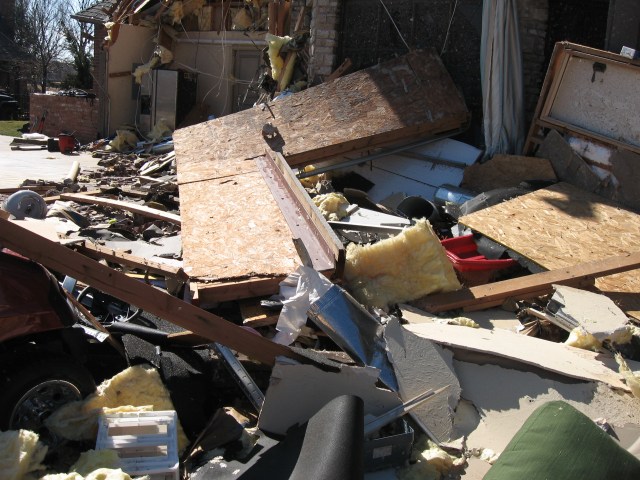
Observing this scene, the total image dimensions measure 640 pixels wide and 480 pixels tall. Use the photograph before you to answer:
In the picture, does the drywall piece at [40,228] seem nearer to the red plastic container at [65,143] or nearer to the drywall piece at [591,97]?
the drywall piece at [591,97]

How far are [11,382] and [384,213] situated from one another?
15.3ft

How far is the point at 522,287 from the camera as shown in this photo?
5.47m

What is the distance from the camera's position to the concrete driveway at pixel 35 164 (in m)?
11.5

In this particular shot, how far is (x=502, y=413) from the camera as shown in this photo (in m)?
4.04

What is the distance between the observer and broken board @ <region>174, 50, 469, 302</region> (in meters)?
6.25

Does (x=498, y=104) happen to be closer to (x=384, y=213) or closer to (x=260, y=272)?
(x=384, y=213)

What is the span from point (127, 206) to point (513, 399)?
577 cm

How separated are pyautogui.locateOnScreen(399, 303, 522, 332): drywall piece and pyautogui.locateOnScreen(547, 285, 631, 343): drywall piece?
1.15 ft

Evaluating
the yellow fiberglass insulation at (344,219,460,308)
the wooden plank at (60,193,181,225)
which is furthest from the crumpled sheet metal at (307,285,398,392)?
the wooden plank at (60,193,181,225)

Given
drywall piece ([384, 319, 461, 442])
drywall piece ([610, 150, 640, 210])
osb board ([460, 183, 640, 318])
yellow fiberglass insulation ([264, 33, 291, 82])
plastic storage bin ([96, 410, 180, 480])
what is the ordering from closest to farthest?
1. plastic storage bin ([96, 410, 180, 480])
2. drywall piece ([384, 319, 461, 442])
3. osb board ([460, 183, 640, 318])
4. drywall piece ([610, 150, 640, 210])
5. yellow fiberglass insulation ([264, 33, 291, 82])

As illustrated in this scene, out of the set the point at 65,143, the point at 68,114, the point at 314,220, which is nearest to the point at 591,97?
the point at 314,220

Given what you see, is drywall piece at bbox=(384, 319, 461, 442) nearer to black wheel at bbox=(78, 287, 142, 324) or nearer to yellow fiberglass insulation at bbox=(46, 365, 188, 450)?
yellow fiberglass insulation at bbox=(46, 365, 188, 450)

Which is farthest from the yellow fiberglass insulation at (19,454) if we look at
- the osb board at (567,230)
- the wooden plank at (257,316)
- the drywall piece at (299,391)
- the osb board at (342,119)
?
the osb board at (342,119)

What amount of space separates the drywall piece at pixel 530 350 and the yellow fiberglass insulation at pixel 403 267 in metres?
0.62
